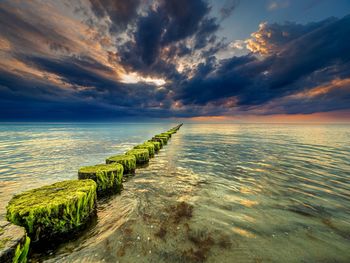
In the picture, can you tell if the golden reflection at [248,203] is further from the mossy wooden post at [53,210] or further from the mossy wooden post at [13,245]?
the mossy wooden post at [13,245]

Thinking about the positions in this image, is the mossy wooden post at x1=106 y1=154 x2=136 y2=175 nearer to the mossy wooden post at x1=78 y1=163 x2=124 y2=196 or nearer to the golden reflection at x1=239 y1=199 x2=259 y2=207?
the mossy wooden post at x1=78 y1=163 x2=124 y2=196

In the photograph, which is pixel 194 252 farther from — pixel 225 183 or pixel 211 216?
pixel 225 183

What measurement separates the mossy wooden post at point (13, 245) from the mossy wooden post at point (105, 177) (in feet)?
12.0

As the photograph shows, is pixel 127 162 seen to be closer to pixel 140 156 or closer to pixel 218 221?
pixel 140 156

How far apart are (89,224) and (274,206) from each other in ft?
21.5

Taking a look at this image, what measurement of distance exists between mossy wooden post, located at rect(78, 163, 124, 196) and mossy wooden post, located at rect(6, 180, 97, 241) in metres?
1.53

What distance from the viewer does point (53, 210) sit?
13.3 feet

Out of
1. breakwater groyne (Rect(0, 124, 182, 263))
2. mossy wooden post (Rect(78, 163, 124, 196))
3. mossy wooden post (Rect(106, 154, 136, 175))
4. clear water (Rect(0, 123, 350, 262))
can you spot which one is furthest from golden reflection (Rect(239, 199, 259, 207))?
mossy wooden post (Rect(106, 154, 136, 175))

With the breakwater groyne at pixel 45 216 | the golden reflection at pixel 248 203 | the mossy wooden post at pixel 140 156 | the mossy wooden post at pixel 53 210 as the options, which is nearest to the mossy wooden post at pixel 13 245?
the breakwater groyne at pixel 45 216

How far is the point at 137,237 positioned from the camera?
4.51 m

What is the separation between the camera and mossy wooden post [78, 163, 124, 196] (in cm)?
675

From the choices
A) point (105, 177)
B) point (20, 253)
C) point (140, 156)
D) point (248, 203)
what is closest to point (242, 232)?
point (248, 203)

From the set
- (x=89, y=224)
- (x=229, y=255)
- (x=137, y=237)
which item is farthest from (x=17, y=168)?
(x=229, y=255)

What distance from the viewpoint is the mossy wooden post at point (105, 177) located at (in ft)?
22.2
